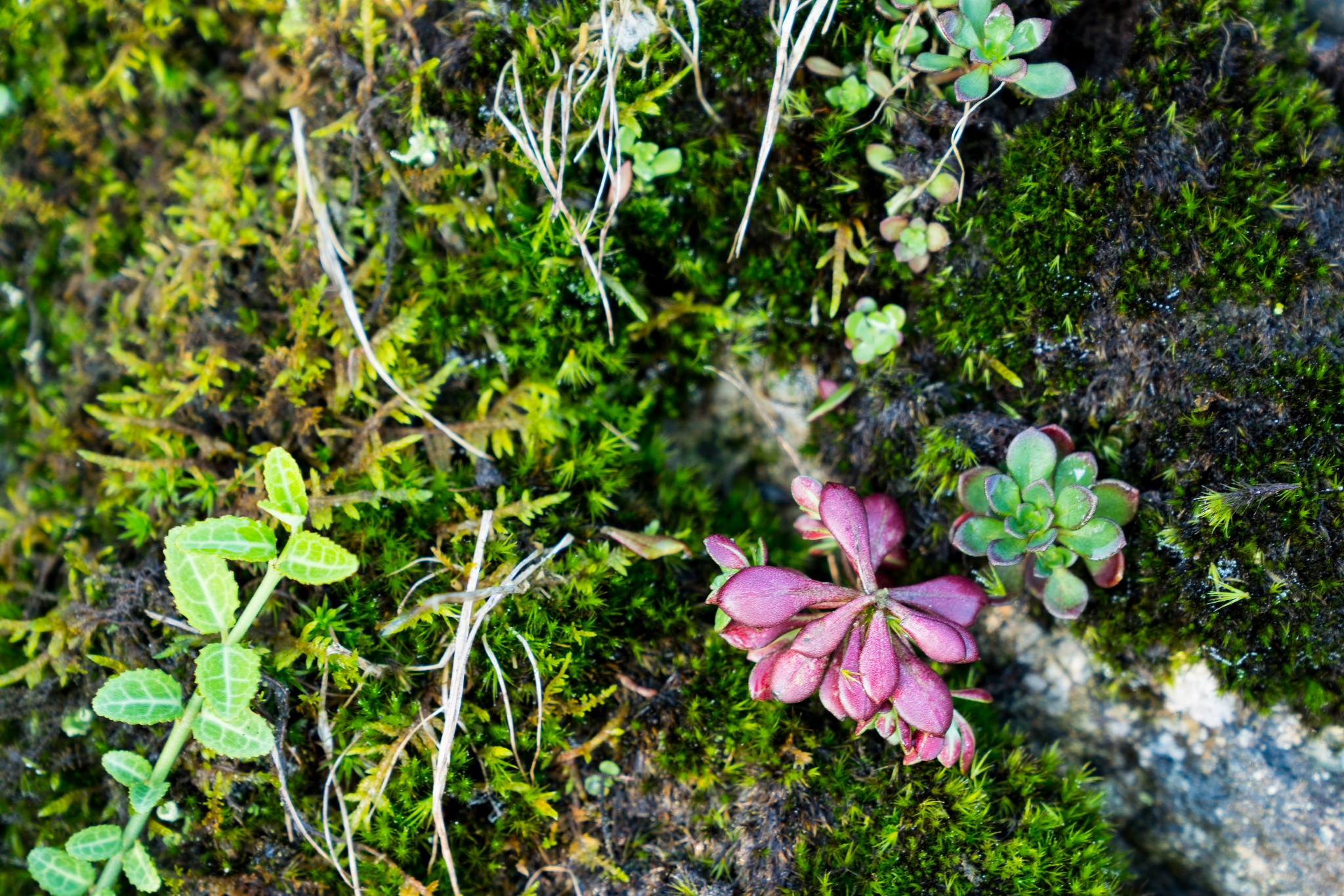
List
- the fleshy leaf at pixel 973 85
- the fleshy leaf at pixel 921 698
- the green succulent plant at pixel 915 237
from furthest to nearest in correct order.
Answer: the green succulent plant at pixel 915 237
the fleshy leaf at pixel 973 85
the fleshy leaf at pixel 921 698

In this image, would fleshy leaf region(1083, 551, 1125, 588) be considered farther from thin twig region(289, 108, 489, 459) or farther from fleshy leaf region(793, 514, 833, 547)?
thin twig region(289, 108, 489, 459)

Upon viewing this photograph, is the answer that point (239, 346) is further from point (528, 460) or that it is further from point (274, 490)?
point (528, 460)

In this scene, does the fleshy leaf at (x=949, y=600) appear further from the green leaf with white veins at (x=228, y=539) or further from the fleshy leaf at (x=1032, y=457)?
the green leaf with white veins at (x=228, y=539)

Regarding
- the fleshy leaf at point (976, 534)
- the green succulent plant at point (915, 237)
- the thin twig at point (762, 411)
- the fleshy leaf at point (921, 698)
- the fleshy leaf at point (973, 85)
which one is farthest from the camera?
the thin twig at point (762, 411)

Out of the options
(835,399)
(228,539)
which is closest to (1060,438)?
(835,399)

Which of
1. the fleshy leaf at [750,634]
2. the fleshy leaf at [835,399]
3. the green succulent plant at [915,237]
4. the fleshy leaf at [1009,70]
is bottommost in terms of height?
the fleshy leaf at [750,634]

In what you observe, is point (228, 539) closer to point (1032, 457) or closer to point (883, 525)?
point (883, 525)

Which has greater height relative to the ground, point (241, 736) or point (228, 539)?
point (228, 539)

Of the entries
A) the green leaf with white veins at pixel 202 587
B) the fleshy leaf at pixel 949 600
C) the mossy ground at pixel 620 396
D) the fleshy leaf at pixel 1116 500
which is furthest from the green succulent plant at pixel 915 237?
the green leaf with white veins at pixel 202 587
